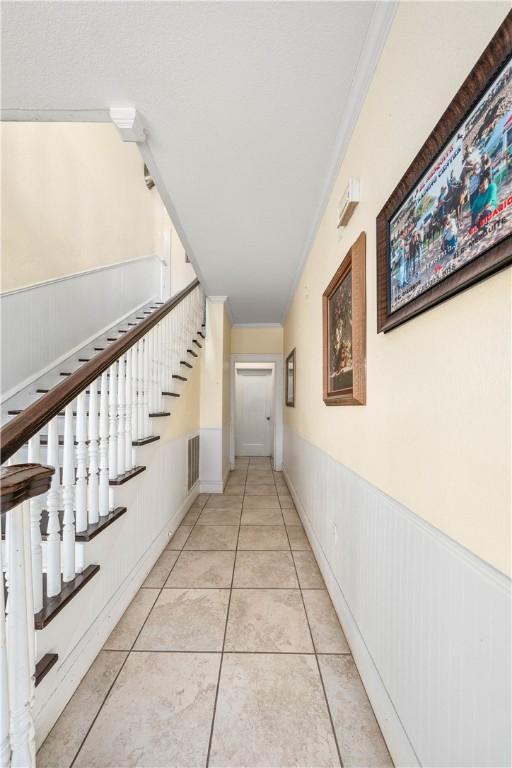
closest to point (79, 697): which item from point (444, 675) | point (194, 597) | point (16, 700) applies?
point (16, 700)

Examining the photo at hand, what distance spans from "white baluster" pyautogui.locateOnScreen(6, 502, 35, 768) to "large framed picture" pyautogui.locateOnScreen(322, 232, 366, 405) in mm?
1247

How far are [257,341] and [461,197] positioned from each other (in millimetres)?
4494

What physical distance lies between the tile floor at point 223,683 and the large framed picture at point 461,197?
146 centimetres

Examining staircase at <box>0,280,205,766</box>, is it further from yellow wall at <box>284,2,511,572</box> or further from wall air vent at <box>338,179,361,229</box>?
wall air vent at <box>338,179,361,229</box>

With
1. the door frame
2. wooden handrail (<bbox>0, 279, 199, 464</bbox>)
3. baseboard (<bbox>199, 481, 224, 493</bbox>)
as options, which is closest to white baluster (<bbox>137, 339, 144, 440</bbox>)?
wooden handrail (<bbox>0, 279, 199, 464</bbox>)

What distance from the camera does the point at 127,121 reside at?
142 centimetres

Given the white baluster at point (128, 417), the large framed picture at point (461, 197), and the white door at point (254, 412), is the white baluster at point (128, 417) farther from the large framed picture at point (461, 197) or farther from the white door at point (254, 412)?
the white door at point (254, 412)

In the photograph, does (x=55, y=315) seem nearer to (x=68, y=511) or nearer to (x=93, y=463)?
(x=93, y=463)

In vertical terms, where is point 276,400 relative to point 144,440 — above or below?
above

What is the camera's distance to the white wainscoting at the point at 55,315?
95.0 inches

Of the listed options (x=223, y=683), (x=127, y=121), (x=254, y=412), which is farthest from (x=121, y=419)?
(x=254, y=412)

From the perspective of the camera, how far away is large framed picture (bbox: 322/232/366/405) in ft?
4.46

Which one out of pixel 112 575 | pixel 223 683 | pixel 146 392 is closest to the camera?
pixel 223 683

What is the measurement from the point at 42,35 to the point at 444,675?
7.61 feet
